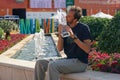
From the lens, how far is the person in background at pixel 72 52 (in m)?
5.16

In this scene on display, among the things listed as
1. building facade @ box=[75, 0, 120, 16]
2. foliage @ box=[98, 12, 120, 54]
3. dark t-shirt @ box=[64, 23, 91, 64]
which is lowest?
building facade @ box=[75, 0, 120, 16]

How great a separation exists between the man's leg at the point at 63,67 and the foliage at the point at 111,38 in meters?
2.89

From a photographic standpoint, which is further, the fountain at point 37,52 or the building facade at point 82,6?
the building facade at point 82,6

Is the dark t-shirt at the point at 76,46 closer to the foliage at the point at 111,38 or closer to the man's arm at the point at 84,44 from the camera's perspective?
the man's arm at the point at 84,44

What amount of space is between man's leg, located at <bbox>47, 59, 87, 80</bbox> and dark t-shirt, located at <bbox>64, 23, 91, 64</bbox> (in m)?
0.09

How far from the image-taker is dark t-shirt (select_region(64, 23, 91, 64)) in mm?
5254

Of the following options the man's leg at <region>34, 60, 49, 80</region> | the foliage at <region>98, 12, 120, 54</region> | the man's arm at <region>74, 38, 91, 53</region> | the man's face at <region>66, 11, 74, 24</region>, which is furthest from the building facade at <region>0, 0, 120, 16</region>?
the man's arm at <region>74, 38, 91, 53</region>

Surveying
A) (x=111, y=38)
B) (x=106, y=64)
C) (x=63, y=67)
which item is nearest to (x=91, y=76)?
(x=63, y=67)

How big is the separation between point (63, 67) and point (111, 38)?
11.3 feet

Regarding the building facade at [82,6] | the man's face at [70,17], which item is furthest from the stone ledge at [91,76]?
the building facade at [82,6]

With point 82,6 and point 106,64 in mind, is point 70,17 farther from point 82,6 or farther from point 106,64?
point 82,6

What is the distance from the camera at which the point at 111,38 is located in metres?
8.48

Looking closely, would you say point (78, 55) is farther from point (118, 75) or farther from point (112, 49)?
point (112, 49)

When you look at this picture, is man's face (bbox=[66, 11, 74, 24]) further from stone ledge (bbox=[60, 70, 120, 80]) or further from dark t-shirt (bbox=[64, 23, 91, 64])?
stone ledge (bbox=[60, 70, 120, 80])
